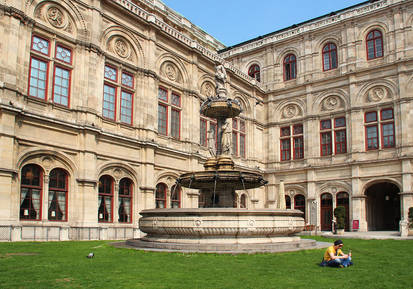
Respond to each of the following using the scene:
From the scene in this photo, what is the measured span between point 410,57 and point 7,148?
27.9 metres

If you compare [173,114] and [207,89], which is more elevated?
[207,89]

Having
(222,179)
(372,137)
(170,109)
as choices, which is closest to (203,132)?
(170,109)

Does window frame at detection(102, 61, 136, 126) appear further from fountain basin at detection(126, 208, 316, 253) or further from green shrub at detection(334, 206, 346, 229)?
green shrub at detection(334, 206, 346, 229)

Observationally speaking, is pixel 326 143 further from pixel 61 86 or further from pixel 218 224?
pixel 218 224

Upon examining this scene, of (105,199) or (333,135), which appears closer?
(105,199)

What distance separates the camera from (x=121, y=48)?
25.3m

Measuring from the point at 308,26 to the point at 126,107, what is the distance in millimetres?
19616

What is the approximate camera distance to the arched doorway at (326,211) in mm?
34366

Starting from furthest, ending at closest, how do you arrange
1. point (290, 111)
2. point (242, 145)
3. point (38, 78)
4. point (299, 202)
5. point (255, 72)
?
point (255, 72) < point (290, 111) < point (299, 202) < point (242, 145) < point (38, 78)

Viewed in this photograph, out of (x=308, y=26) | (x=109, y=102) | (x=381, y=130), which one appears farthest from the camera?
(x=308, y=26)

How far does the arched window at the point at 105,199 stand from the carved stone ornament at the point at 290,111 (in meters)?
19.4

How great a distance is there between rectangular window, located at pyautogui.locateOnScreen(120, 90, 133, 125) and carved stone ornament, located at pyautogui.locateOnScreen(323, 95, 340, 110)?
57.7 feet

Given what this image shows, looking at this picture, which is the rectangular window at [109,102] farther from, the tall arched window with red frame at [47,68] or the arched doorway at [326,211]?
the arched doorway at [326,211]

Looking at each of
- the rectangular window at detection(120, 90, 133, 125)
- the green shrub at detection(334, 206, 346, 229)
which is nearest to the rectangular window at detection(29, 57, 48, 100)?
the rectangular window at detection(120, 90, 133, 125)
